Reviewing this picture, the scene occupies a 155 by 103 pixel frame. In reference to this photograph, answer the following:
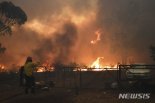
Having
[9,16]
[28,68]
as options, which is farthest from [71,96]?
[9,16]

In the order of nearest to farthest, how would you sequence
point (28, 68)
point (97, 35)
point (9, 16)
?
point (28, 68) → point (9, 16) → point (97, 35)

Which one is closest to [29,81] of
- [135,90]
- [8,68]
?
[135,90]

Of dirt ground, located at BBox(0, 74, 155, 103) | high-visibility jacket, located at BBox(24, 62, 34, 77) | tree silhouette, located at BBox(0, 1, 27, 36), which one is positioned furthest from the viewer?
tree silhouette, located at BBox(0, 1, 27, 36)

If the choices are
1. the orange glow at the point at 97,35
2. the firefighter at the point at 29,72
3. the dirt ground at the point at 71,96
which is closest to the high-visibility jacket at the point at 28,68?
the firefighter at the point at 29,72

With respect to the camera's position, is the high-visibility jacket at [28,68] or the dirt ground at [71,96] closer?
the dirt ground at [71,96]

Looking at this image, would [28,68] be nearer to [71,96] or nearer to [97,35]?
[71,96]

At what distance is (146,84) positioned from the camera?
21172 millimetres

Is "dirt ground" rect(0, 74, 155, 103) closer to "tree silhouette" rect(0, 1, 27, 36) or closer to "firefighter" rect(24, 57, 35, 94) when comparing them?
"firefighter" rect(24, 57, 35, 94)

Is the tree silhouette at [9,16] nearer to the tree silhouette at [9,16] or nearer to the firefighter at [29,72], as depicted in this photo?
the tree silhouette at [9,16]

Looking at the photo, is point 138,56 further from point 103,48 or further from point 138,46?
point 103,48

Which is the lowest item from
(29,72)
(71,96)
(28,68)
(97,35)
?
(71,96)

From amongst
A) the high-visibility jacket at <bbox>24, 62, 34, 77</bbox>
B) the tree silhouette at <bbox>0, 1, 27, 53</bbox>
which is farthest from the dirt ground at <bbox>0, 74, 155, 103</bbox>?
the tree silhouette at <bbox>0, 1, 27, 53</bbox>

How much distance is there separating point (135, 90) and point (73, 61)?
32659 mm

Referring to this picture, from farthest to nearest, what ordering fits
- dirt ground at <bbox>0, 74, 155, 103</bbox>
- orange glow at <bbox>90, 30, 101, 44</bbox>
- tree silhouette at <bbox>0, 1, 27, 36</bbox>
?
orange glow at <bbox>90, 30, 101, 44</bbox>, tree silhouette at <bbox>0, 1, 27, 36</bbox>, dirt ground at <bbox>0, 74, 155, 103</bbox>
